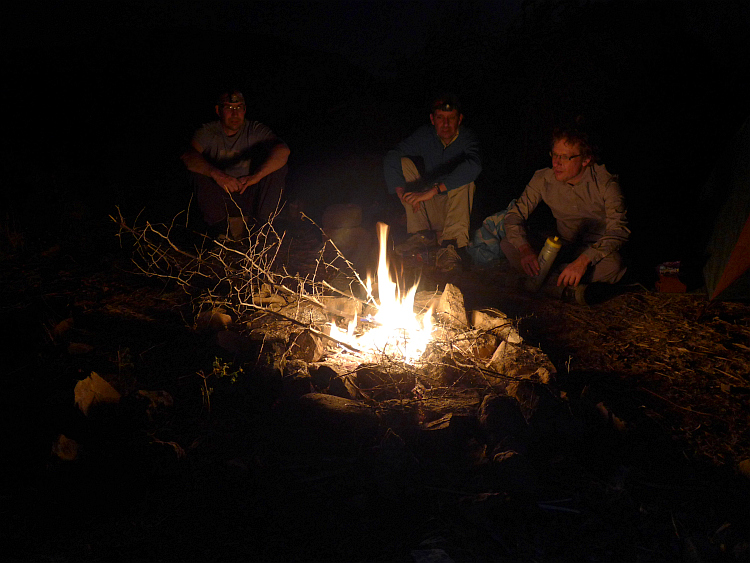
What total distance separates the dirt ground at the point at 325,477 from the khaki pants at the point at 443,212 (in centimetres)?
256

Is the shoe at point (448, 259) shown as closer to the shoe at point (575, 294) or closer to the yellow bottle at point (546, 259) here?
the yellow bottle at point (546, 259)

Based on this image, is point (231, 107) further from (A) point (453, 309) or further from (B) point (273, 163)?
(A) point (453, 309)

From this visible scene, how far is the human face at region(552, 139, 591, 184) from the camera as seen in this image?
4293 millimetres

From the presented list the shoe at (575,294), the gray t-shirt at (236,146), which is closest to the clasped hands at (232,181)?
the gray t-shirt at (236,146)

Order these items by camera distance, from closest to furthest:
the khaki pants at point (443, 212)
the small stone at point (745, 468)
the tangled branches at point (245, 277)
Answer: the small stone at point (745, 468) < the tangled branches at point (245, 277) < the khaki pants at point (443, 212)

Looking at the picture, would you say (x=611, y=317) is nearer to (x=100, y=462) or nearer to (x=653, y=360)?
(x=653, y=360)

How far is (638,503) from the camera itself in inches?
87.7

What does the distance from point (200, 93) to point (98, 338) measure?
6.58m

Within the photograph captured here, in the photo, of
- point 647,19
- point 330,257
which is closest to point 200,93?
point 330,257

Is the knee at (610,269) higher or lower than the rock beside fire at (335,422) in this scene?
higher

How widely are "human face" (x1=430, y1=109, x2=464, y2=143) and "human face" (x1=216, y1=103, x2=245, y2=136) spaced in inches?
84.1

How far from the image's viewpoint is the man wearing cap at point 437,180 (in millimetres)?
5445

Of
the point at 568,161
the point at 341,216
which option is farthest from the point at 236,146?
the point at 568,161

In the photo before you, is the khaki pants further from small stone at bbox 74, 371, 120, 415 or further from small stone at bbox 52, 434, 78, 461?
small stone at bbox 52, 434, 78, 461
